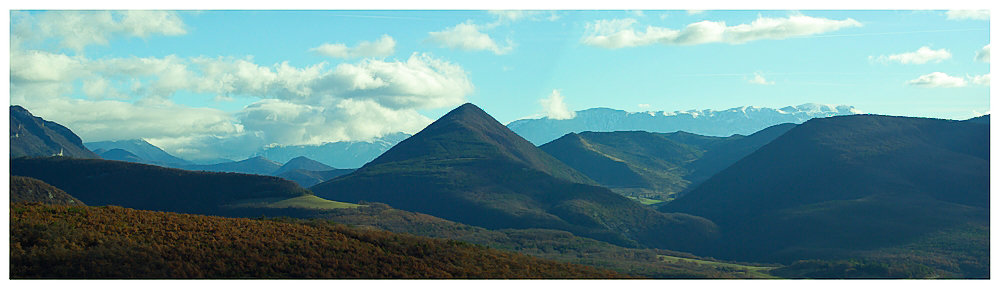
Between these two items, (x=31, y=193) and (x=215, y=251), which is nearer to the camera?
(x=215, y=251)

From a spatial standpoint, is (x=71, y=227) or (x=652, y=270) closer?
(x=71, y=227)

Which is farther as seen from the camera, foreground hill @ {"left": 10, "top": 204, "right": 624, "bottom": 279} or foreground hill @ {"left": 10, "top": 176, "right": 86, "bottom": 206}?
foreground hill @ {"left": 10, "top": 176, "right": 86, "bottom": 206}

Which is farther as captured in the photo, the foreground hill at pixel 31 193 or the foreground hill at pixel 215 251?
the foreground hill at pixel 31 193

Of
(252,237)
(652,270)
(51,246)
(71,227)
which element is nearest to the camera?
(51,246)

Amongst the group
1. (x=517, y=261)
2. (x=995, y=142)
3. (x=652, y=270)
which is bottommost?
(x=652, y=270)

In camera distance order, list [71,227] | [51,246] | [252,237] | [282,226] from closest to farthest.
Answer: [51,246], [71,227], [252,237], [282,226]

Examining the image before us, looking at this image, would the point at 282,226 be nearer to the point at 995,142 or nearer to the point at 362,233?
the point at 362,233

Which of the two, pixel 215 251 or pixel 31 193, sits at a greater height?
pixel 31 193

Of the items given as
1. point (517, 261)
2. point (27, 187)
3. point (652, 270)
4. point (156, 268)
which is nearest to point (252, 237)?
point (156, 268)
